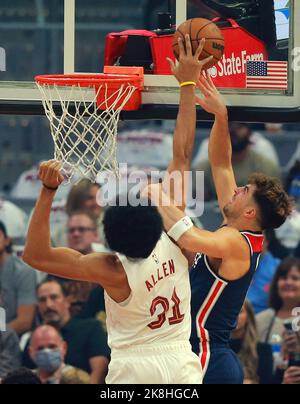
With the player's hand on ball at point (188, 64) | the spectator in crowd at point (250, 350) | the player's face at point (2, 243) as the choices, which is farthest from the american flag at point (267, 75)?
the player's face at point (2, 243)

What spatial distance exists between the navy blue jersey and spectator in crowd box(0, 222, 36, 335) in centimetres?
263

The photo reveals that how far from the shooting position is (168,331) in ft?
17.8

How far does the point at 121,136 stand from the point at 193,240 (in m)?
4.62

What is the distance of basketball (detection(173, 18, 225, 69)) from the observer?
5.71 m

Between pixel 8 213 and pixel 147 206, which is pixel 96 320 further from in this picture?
pixel 147 206

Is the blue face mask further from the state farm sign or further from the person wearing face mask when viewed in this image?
the state farm sign

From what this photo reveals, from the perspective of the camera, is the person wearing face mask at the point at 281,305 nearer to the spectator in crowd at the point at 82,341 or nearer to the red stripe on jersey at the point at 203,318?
the spectator in crowd at the point at 82,341

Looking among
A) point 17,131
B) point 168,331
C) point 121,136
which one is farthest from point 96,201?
point 168,331

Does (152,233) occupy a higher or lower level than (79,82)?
lower

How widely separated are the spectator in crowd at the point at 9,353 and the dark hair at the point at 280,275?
6.27ft

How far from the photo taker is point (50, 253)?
206 inches

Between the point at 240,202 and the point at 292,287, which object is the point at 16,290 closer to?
the point at 292,287

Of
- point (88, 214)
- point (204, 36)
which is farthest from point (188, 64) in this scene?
point (88, 214)

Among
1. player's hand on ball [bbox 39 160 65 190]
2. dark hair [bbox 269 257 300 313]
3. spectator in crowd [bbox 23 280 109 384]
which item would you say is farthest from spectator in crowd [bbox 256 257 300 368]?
player's hand on ball [bbox 39 160 65 190]
